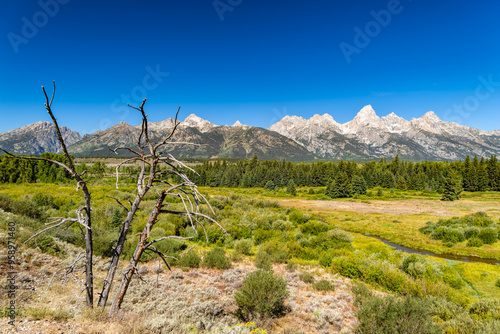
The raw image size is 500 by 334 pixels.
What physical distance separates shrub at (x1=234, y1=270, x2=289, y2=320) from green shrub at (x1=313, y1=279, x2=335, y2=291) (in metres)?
3.12

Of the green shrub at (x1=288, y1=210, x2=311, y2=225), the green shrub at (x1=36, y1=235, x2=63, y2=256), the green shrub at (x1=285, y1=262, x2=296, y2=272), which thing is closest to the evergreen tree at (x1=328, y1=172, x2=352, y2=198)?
the green shrub at (x1=288, y1=210, x2=311, y2=225)

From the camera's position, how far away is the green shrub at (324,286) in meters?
11.2

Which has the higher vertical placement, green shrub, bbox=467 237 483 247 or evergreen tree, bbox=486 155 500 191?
evergreen tree, bbox=486 155 500 191

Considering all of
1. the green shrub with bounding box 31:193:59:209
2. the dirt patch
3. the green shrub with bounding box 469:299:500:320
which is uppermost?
the green shrub with bounding box 31:193:59:209

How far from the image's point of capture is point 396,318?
6676 millimetres

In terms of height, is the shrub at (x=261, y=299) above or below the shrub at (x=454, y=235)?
above

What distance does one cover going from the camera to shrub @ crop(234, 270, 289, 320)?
8242 millimetres

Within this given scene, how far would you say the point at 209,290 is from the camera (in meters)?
10.1

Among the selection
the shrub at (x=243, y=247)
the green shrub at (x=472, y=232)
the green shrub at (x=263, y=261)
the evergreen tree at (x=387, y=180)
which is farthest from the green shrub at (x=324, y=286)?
the evergreen tree at (x=387, y=180)

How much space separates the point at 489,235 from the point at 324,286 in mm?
22096

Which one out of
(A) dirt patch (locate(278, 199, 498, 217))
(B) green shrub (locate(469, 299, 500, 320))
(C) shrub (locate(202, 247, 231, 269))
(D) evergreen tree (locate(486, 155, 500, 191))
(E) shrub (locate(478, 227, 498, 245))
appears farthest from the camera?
(D) evergreen tree (locate(486, 155, 500, 191))

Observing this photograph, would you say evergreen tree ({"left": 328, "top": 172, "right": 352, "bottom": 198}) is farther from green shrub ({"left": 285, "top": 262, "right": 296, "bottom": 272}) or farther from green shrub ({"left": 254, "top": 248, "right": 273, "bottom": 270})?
green shrub ({"left": 285, "top": 262, "right": 296, "bottom": 272})

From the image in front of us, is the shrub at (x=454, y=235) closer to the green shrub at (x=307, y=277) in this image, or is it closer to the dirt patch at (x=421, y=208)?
the dirt patch at (x=421, y=208)

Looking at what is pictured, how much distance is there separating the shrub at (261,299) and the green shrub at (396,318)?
113 inches
